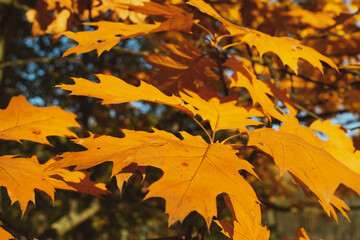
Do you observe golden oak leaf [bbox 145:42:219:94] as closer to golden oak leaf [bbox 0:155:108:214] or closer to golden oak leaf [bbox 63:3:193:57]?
golden oak leaf [bbox 63:3:193:57]

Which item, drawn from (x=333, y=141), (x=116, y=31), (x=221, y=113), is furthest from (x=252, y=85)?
(x=116, y=31)

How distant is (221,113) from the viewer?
1.21 metres

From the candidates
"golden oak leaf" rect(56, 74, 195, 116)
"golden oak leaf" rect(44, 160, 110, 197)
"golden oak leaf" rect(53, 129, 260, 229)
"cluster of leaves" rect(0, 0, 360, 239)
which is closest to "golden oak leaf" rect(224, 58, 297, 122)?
"cluster of leaves" rect(0, 0, 360, 239)

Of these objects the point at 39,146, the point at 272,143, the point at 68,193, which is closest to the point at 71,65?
the point at 39,146

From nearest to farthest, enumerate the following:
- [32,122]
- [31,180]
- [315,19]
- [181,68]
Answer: [31,180], [32,122], [181,68], [315,19]

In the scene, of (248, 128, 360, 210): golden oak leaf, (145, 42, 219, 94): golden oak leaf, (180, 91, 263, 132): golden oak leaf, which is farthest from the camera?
(145, 42, 219, 94): golden oak leaf

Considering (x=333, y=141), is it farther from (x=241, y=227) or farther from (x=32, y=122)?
(x=32, y=122)

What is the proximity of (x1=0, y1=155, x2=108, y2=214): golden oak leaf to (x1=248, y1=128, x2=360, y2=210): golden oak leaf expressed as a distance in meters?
0.51

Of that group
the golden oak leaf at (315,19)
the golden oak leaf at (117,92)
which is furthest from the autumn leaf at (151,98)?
the golden oak leaf at (315,19)

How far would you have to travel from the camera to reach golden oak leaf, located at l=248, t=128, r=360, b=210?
85 cm

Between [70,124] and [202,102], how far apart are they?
0.46 meters

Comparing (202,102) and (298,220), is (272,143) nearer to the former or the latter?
(202,102)

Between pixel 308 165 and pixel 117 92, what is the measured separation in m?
0.55

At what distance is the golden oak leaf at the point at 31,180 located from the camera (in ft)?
2.87
